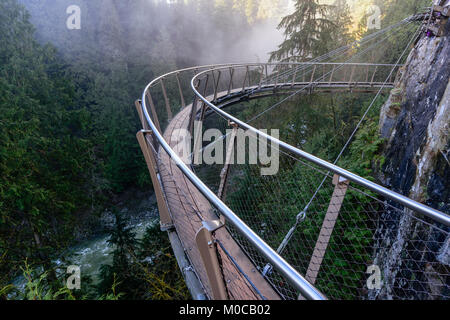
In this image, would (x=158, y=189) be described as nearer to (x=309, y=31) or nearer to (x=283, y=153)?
(x=283, y=153)

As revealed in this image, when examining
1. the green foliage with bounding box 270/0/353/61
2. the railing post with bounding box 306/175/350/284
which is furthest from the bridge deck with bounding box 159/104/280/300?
the green foliage with bounding box 270/0/353/61

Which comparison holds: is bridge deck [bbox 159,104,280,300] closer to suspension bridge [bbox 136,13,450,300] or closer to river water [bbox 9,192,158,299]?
suspension bridge [bbox 136,13,450,300]

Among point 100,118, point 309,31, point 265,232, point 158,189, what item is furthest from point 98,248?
point 309,31

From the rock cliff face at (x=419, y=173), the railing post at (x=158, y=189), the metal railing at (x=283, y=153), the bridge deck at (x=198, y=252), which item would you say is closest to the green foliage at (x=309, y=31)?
the metal railing at (x=283, y=153)

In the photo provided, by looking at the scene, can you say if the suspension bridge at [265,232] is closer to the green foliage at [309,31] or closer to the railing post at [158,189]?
the railing post at [158,189]

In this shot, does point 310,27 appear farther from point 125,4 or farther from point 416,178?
point 125,4
